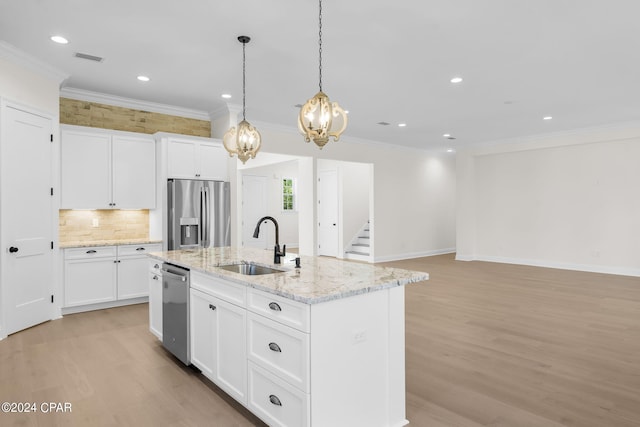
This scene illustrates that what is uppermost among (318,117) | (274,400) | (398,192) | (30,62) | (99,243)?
(30,62)

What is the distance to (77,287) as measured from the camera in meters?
4.91

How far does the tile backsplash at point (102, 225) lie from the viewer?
526 centimetres

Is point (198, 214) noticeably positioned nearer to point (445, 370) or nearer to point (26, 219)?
point (26, 219)

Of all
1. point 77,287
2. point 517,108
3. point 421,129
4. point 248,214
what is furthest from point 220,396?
point 248,214

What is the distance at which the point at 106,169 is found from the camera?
523 centimetres

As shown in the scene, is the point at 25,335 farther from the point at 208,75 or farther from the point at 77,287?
the point at 208,75

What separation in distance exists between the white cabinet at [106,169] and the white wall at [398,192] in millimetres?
2301

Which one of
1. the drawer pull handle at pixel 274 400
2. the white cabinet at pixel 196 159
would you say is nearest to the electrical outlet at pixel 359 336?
the drawer pull handle at pixel 274 400

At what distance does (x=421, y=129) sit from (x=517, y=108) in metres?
1.99

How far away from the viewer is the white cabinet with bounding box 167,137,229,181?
555 cm

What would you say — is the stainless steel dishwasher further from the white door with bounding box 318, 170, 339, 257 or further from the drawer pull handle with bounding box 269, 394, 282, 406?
the white door with bounding box 318, 170, 339, 257

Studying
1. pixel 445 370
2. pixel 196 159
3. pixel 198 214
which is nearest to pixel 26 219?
pixel 198 214

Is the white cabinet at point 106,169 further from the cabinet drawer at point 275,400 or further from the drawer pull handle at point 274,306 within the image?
the drawer pull handle at point 274,306

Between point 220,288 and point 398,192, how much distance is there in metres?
7.74
